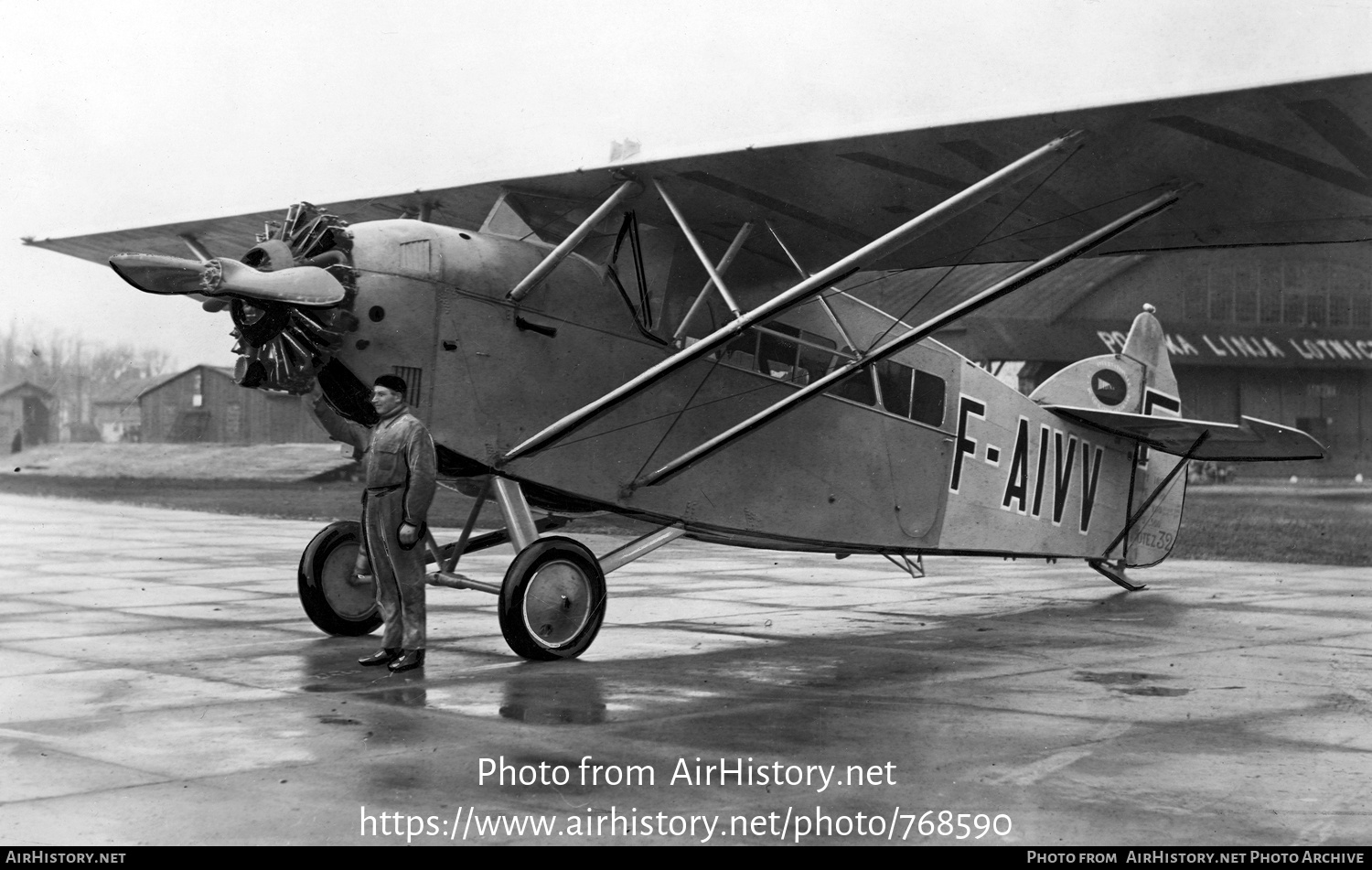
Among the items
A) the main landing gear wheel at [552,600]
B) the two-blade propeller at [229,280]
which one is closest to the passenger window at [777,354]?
the main landing gear wheel at [552,600]

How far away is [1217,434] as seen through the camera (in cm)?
1252

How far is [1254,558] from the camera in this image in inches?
768

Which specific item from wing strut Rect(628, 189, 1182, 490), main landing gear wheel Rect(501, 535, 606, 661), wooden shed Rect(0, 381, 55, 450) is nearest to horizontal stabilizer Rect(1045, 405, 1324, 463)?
wing strut Rect(628, 189, 1182, 490)

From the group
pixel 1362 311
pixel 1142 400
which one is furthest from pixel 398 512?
pixel 1362 311

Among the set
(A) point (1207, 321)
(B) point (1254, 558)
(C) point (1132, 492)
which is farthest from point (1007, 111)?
(A) point (1207, 321)

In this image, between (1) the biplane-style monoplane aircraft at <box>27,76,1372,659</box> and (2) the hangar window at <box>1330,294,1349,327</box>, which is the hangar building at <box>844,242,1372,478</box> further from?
(1) the biplane-style monoplane aircraft at <box>27,76,1372,659</box>

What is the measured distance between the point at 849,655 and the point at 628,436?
209 centimetres

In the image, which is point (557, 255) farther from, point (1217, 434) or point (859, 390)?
point (1217, 434)

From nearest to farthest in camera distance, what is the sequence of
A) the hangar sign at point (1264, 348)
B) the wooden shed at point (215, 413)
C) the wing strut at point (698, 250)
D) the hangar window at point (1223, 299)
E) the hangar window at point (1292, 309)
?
the wing strut at point (698, 250) < the hangar sign at point (1264, 348) < the hangar window at point (1223, 299) < the hangar window at point (1292, 309) < the wooden shed at point (215, 413)

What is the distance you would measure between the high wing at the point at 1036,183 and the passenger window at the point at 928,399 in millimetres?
982

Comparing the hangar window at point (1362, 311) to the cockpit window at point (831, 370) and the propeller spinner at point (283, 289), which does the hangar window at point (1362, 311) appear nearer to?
the cockpit window at point (831, 370)

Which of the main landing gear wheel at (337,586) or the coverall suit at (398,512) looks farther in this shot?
the main landing gear wheel at (337,586)

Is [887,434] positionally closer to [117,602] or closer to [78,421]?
[117,602]

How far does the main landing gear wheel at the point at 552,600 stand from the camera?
8180 millimetres
